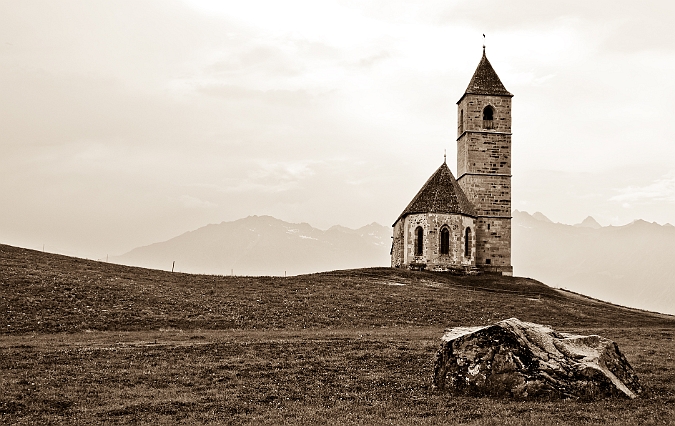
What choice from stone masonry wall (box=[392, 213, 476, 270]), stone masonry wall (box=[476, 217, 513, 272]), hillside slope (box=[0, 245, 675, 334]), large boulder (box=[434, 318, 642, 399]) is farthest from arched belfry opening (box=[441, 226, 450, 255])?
large boulder (box=[434, 318, 642, 399])

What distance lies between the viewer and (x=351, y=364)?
2217 cm

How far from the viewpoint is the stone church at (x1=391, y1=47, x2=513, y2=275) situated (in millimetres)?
67625

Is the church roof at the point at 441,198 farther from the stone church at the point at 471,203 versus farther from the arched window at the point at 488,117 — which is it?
the arched window at the point at 488,117

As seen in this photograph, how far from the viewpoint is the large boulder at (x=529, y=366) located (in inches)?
655

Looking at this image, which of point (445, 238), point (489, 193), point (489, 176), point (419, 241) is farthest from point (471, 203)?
point (419, 241)

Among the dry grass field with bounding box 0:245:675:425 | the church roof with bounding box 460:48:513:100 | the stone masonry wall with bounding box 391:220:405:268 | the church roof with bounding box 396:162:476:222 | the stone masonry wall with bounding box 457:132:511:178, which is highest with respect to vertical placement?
the church roof with bounding box 460:48:513:100

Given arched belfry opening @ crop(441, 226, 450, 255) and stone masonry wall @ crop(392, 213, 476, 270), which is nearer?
stone masonry wall @ crop(392, 213, 476, 270)

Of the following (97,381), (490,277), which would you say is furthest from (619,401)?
(490,277)

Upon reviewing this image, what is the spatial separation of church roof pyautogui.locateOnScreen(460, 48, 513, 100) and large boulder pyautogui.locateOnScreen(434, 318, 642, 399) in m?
61.4

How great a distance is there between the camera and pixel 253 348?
2555cm

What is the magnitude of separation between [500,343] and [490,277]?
1999 inches

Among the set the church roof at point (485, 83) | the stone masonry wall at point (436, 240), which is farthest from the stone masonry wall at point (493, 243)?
the church roof at point (485, 83)

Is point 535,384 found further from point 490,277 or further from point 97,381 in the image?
point 490,277

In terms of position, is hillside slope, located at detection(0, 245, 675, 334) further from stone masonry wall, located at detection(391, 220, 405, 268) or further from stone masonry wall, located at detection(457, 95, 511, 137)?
stone masonry wall, located at detection(457, 95, 511, 137)
